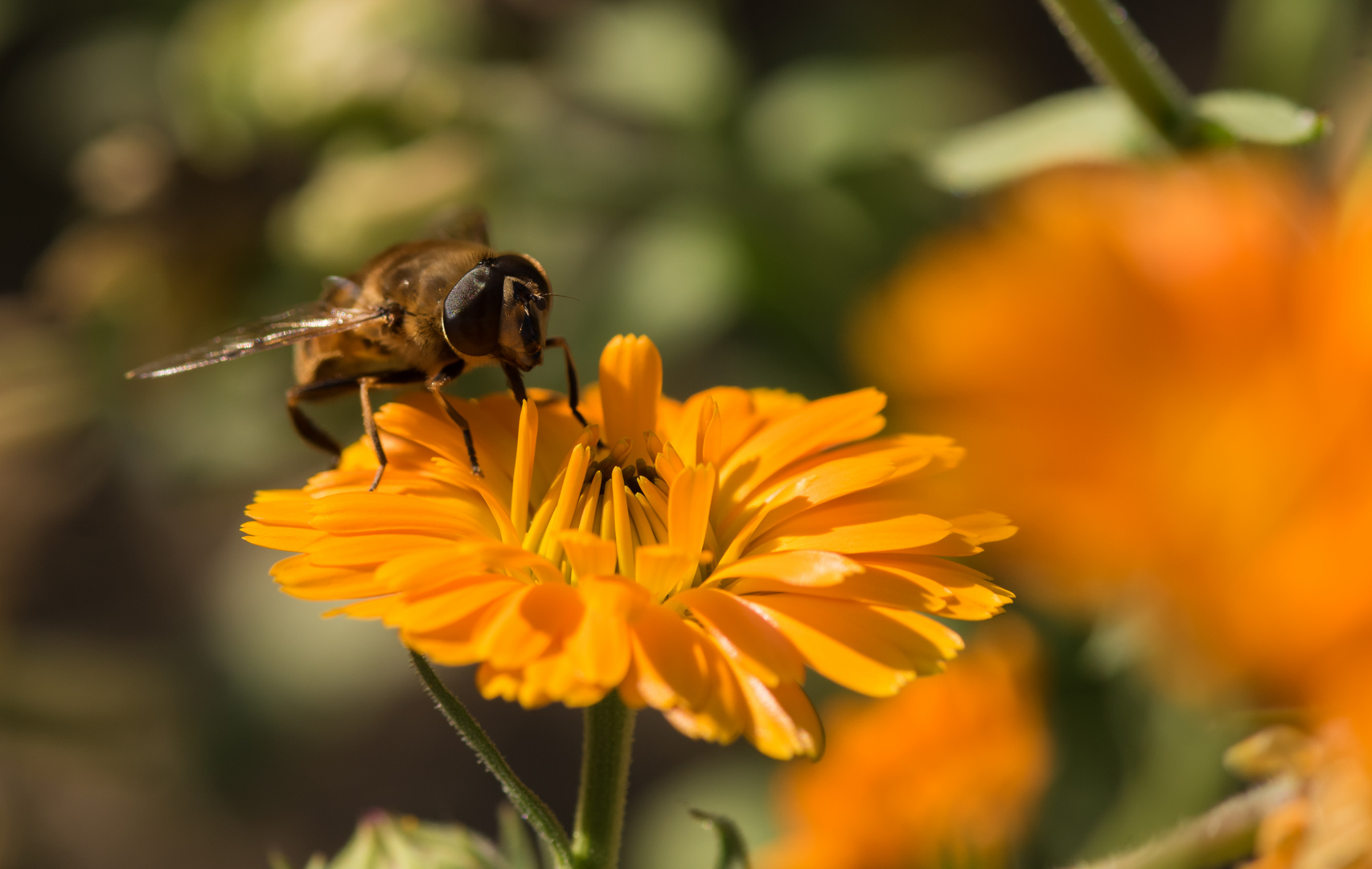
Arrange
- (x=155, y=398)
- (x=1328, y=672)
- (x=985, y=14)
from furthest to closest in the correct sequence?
(x=985, y=14) < (x=155, y=398) < (x=1328, y=672)

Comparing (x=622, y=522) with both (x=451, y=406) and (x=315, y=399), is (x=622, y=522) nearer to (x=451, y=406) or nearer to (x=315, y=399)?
(x=451, y=406)

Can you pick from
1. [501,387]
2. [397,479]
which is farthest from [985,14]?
[397,479]

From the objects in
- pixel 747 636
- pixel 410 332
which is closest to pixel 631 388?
pixel 410 332

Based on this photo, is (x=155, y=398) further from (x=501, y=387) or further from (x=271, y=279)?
(x=501, y=387)

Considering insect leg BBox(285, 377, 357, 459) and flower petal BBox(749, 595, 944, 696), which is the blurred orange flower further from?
insect leg BBox(285, 377, 357, 459)

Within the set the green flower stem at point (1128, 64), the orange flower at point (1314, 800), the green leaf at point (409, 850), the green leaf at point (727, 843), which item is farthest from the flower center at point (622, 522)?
the green flower stem at point (1128, 64)

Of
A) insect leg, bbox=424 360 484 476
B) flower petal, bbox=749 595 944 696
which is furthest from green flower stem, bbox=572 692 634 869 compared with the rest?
insect leg, bbox=424 360 484 476
